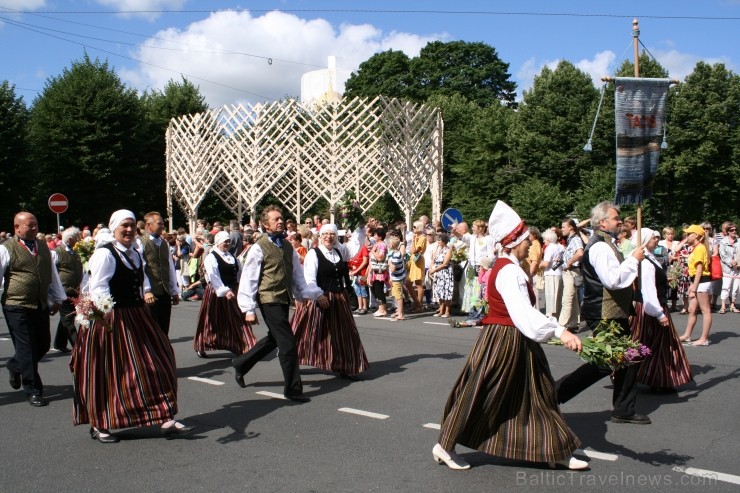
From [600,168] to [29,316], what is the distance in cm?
2993

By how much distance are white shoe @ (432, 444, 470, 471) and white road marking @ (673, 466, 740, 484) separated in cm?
141

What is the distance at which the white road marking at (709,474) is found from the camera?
4.53m

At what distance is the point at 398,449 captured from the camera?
5.21 metres

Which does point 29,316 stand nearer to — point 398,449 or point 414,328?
point 398,449

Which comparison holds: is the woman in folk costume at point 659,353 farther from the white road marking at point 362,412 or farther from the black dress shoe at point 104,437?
the black dress shoe at point 104,437

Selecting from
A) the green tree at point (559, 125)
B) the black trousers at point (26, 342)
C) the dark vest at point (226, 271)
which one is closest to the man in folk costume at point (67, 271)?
the dark vest at point (226, 271)

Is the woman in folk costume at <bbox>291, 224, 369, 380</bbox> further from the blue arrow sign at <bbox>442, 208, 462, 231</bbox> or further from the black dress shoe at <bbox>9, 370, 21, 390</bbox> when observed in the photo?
the blue arrow sign at <bbox>442, 208, 462, 231</bbox>

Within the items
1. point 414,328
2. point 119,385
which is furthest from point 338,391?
point 414,328

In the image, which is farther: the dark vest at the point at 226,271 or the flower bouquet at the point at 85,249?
the dark vest at the point at 226,271

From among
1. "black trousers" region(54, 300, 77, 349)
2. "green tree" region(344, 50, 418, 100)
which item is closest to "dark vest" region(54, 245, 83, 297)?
"black trousers" region(54, 300, 77, 349)

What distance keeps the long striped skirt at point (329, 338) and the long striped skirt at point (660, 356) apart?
9.40 feet

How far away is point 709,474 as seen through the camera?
4629 mm

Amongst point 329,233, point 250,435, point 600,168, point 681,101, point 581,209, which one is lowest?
point 250,435

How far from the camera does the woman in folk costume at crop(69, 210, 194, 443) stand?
543 centimetres
